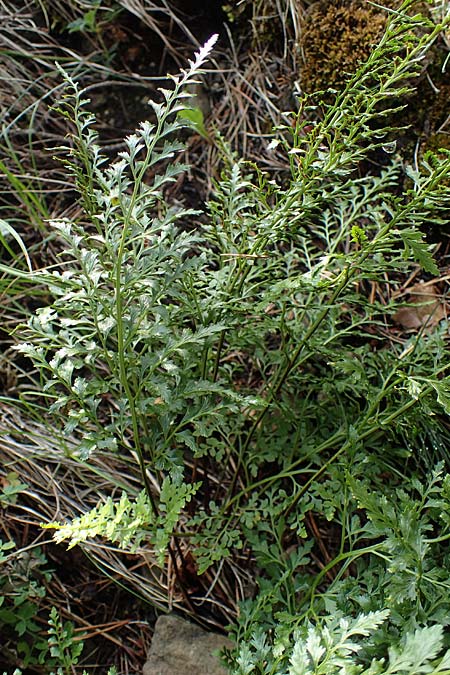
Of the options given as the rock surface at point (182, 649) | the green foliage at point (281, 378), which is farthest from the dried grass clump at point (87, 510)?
the green foliage at point (281, 378)

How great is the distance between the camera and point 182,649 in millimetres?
2016

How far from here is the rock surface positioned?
1991mm

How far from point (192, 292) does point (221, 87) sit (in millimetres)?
1409

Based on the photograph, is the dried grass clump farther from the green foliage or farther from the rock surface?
the green foliage

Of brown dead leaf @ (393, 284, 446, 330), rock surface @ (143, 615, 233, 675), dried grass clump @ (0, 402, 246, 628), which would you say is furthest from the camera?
brown dead leaf @ (393, 284, 446, 330)

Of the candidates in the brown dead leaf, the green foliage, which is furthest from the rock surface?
the brown dead leaf

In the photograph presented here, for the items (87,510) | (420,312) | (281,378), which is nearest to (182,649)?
(87,510)

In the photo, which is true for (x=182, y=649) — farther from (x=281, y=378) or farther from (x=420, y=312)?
(x=420, y=312)

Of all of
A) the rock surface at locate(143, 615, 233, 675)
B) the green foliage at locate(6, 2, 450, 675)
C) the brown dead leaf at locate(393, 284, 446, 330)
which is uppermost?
the green foliage at locate(6, 2, 450, 675)

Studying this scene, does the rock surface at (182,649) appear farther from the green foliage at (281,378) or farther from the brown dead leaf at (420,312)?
the brown dead leaf at (420,312)

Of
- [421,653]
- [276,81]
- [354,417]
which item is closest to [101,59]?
[276,81]

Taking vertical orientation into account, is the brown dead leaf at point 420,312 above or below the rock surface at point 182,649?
above

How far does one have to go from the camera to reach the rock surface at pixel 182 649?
6.53 ft

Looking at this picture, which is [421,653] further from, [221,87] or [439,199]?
[221,87]
